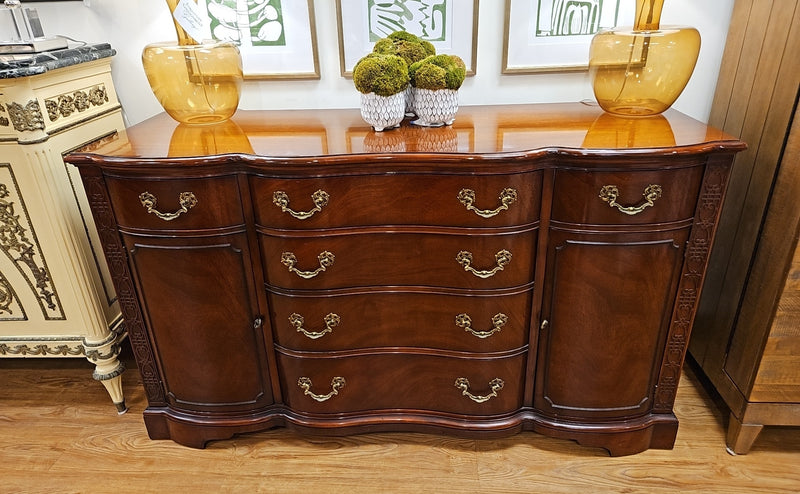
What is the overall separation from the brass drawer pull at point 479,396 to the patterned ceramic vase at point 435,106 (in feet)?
2.40

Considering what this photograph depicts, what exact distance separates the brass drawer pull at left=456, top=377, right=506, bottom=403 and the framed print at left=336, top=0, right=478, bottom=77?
3.28 feet

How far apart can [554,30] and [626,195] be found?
0.68m

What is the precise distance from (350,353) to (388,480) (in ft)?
1.31

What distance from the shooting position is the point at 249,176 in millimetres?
1234

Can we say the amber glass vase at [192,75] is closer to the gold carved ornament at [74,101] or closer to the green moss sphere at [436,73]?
the gold carved ornament at [74,101]

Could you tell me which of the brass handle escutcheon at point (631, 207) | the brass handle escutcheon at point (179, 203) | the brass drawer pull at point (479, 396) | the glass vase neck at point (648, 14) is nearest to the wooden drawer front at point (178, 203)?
the brass handle escutcheon at point (179, 203)

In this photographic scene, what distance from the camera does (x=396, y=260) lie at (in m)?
1.33

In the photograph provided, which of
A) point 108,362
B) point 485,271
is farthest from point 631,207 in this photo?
point 108,362

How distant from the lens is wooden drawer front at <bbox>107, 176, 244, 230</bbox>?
1235 millimetres

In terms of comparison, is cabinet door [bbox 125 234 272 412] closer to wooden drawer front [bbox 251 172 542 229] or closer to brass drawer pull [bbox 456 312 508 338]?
wooden drawer front [bbox 251 172 542 229]

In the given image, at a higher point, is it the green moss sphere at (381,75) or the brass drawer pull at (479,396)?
the green moss sphere at (381,75)

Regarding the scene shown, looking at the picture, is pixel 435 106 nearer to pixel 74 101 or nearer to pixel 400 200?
pixel 400 200

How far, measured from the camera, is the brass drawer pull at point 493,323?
1.38m

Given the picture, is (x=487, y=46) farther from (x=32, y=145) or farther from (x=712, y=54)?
(x=32, y=145)
